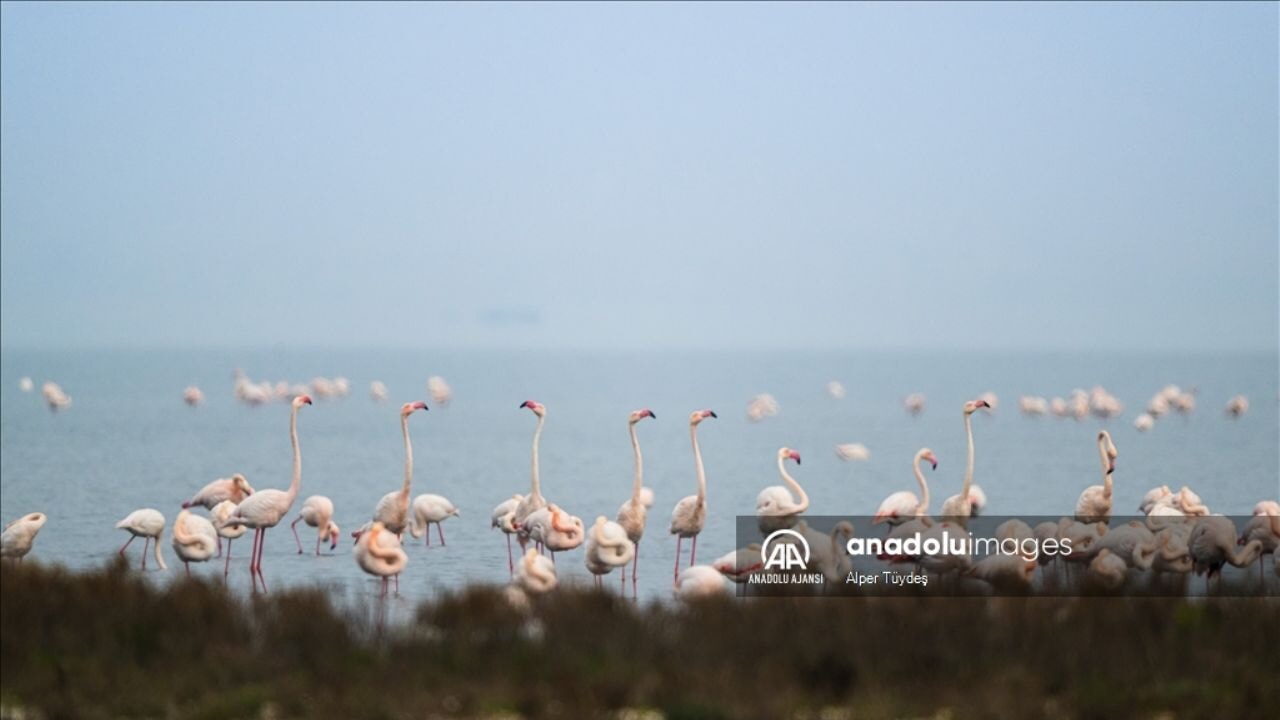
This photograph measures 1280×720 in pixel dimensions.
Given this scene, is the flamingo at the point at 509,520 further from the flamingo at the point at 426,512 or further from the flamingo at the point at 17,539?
the flamingo at the point at 17,539

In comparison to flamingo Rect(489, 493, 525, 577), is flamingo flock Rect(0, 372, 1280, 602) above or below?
above

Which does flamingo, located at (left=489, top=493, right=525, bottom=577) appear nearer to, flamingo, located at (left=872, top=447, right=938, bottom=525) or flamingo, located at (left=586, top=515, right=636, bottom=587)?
flamingo, located at (left=586, top=515, right=636, bottom=587)

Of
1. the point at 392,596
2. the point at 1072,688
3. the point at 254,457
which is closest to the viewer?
the point at 1072,688

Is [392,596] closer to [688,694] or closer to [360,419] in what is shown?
[688,694]

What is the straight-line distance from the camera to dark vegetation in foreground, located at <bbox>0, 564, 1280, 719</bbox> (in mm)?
8508

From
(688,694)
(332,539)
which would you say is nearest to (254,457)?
(332,539)

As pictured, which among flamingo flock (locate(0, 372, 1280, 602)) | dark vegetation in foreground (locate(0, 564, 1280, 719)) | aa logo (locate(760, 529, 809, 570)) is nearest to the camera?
dark vegetation in foreground (locate(0, 564, 1280, 719))

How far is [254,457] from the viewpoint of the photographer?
3656 centimetres

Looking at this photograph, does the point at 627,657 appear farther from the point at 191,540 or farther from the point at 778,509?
the point at 191,540

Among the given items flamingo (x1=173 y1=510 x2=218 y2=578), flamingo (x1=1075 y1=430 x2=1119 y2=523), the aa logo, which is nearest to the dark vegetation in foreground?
the aa logo

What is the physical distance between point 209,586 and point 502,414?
46.8m
